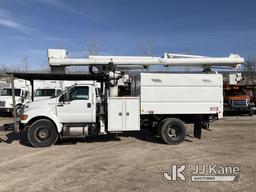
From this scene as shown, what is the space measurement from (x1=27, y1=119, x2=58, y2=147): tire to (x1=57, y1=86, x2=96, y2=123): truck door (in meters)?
0.49

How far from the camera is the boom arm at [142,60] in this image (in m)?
14.9

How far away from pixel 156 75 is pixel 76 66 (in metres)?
3.95

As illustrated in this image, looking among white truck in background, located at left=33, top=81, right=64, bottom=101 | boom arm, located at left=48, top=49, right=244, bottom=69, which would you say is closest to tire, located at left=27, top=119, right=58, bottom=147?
boom arm, located at left=48, top=49, right=244, bottom=69

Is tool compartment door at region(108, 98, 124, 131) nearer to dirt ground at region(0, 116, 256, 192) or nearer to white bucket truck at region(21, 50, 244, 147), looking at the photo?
white bucket truck at region(21, 50, 244, 147)

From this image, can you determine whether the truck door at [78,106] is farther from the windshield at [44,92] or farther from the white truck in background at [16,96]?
the white truck in background at [16,96]

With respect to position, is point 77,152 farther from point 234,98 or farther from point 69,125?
point 234,98

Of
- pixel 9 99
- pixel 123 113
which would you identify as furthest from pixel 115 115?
pixel 9 99

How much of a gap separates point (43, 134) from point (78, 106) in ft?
5.40

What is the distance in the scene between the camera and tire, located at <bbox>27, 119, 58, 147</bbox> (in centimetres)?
1288

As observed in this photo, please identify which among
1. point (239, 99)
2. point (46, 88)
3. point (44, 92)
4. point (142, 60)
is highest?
point (142, 60)

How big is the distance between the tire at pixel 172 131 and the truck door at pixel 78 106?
107 inches

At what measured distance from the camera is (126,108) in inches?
527

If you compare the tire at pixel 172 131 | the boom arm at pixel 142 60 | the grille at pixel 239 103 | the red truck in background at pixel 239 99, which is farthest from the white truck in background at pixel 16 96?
the grille at pixel 239 103

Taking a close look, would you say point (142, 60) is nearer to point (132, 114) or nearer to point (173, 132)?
point (132, 114)
